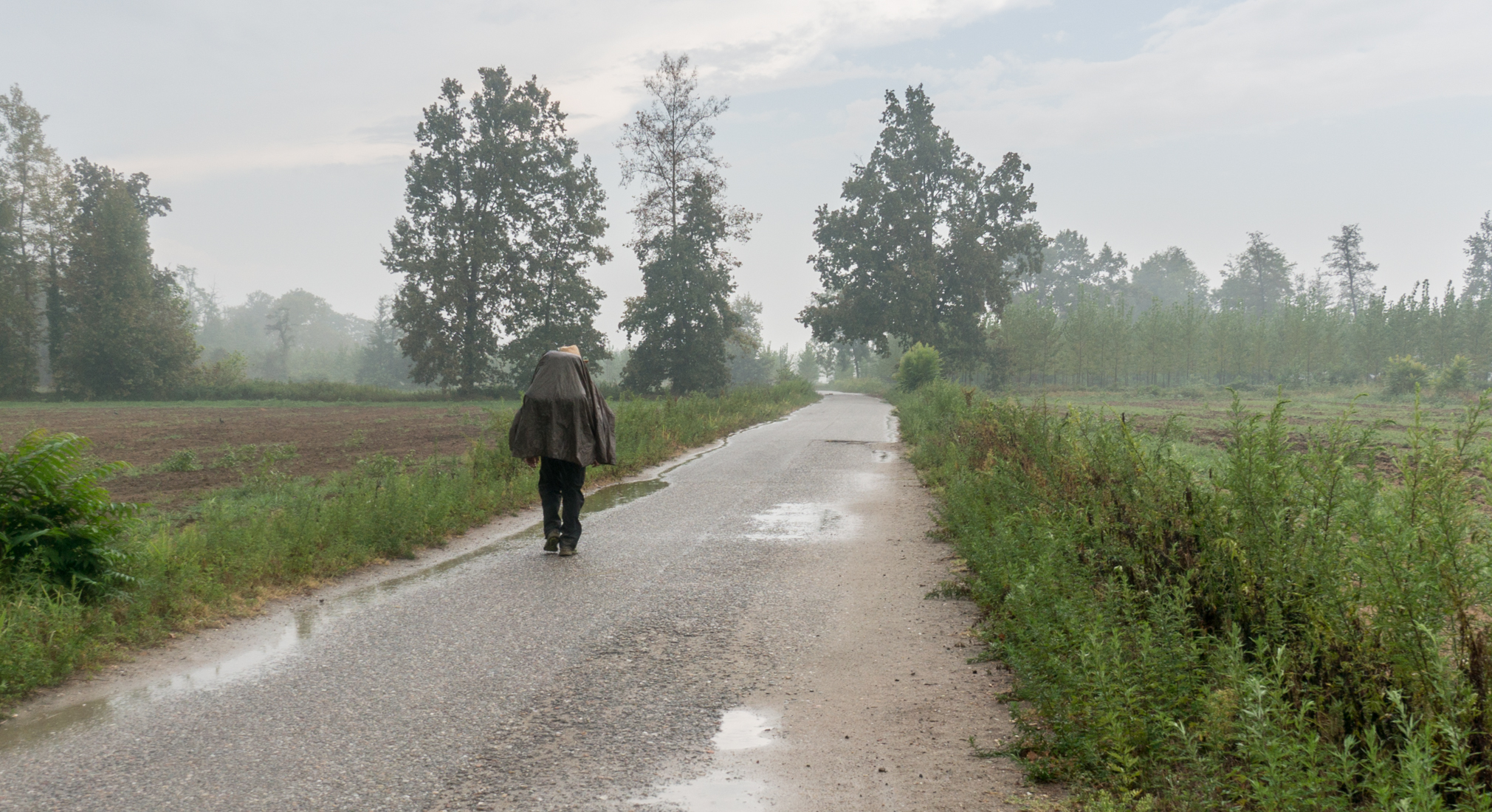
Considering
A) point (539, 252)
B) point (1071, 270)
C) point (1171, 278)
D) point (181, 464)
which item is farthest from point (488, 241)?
point (1171, 278)

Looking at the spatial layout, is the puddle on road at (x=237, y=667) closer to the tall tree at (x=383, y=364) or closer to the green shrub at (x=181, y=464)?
the green shrub at (x=181, y=464)

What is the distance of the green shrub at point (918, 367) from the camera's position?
44.8m

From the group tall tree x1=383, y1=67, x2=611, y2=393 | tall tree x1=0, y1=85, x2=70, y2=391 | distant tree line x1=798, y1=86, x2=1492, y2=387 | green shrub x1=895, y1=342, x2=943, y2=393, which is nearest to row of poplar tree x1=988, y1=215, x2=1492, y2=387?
distant tree line x1=798, y1=86, x2=1492, y2=387

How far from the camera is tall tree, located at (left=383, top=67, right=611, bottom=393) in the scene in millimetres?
51969

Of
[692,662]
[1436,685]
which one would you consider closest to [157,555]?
[692,662]

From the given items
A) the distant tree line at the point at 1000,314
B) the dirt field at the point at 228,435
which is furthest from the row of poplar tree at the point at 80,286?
the distant tree line at the point at 1000,314

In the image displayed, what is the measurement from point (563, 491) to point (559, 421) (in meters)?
0.73

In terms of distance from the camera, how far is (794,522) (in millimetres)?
10453

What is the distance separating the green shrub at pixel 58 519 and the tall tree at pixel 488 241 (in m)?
47.3

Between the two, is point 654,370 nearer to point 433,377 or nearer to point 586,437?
point 433,377

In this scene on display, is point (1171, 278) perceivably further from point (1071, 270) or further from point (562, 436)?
point (562, 436)

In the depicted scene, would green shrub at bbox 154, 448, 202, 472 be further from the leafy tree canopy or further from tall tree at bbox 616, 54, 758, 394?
the leafy tree canopy

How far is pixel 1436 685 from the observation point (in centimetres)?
283

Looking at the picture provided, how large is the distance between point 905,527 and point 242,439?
66.1 ft
